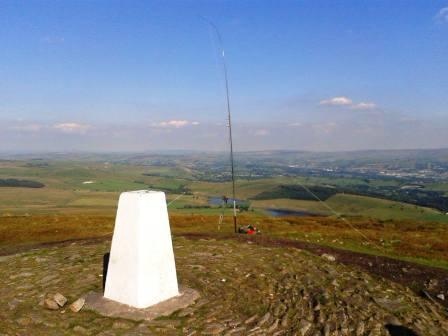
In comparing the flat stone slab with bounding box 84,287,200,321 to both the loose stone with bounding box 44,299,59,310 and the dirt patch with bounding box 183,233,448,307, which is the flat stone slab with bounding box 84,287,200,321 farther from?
the dirt patch with bounding box 183,233,448,307

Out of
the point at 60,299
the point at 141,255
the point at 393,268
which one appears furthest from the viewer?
the point at 393,268

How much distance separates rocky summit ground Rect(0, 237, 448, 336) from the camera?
958 cm

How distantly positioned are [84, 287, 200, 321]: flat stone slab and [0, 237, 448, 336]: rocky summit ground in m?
0.26

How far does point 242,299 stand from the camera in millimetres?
11531

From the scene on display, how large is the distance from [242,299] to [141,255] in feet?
11.8

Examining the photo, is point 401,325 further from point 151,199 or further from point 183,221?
point 183,221

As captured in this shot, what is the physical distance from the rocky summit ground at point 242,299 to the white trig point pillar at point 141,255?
39.0 inches

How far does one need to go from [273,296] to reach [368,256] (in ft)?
26.1

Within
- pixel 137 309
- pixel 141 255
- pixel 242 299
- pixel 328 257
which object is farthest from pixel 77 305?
pixel 328 257

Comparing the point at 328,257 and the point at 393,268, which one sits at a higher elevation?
the point at 328,257

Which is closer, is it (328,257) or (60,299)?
(60,299)

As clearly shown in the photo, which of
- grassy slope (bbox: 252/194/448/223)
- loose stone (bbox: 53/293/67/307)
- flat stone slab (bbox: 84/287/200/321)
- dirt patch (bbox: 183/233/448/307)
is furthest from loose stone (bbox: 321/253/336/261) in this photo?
grassy slope (bbox: 252/194/448/223)

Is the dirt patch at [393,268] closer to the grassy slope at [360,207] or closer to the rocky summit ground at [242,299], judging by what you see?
the rocky summit ground at [242,299]

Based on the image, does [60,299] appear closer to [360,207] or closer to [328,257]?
[328,257]
